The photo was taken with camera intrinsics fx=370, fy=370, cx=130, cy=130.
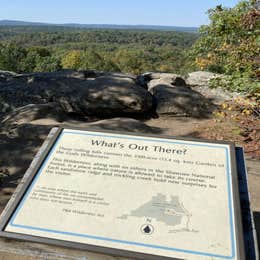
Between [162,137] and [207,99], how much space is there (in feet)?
25.4

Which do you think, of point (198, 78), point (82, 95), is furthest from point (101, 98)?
point (198, 78)

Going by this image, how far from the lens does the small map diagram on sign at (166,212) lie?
93.0 inches

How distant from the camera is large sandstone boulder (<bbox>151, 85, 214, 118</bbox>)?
9.42 metres

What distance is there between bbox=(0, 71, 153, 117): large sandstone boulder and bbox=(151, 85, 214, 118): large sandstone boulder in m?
0.32

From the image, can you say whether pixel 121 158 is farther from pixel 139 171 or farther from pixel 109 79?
pixel 109 79

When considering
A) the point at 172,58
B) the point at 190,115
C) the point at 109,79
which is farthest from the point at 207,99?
the point at 172,58

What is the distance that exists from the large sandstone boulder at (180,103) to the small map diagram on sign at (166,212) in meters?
7.00

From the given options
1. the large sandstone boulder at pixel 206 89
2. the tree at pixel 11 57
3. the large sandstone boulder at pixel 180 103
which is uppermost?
the tree at pixel 11 57

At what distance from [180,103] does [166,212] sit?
7.26 meters

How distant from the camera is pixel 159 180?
2666 millimetres

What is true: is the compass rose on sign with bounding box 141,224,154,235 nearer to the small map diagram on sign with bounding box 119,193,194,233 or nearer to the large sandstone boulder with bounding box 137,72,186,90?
the small map diagram on sign with bounding box 119,193,194,233

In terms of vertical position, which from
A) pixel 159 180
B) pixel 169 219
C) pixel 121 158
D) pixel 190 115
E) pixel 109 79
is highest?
pixel 109 79

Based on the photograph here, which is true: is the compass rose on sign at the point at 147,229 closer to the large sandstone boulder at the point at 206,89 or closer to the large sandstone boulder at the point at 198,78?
the large sandstone boulder at the point at 206,89

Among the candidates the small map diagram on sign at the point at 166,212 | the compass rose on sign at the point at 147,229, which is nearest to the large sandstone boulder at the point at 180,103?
the small map diagram on sign at the point at 166,212
